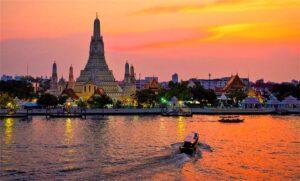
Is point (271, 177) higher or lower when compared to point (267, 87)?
lower

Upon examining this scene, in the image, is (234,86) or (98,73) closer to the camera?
(98,73)

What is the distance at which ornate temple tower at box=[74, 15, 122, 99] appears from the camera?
120 metres

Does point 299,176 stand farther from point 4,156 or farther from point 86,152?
point 4,156

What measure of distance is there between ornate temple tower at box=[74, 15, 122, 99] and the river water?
6448 cm

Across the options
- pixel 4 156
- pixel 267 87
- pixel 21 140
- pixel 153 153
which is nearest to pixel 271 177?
pixel 153 153

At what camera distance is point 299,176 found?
3041 cm

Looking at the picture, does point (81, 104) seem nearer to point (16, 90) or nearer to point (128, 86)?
point (16, 90)

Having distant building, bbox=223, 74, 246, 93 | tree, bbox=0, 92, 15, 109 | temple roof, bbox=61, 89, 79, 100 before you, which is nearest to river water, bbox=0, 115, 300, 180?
tree, bbox=0, 92, 15, 109

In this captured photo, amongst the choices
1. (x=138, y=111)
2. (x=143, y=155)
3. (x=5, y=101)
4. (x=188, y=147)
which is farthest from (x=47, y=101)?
(x=188, y=147)

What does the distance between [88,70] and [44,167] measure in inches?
3721

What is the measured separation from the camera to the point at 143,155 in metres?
36.4

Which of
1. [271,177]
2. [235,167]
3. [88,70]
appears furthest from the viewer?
[88,70]

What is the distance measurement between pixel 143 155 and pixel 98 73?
88.3 metres

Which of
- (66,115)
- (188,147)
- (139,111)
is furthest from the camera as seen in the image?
(139,111)
